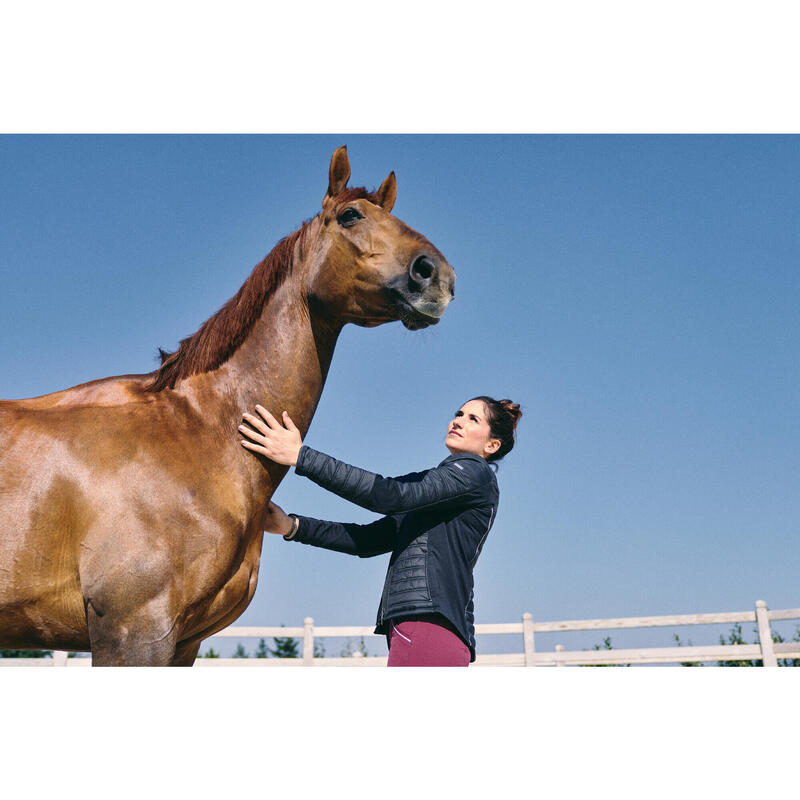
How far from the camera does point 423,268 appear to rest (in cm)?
296

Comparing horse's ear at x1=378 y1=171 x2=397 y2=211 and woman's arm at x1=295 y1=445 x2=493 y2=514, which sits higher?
horse's ear at x1=378 y1=171 x2=397 y2=211

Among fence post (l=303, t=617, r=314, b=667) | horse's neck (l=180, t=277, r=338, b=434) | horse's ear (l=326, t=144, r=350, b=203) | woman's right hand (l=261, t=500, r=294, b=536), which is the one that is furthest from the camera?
fence post (l=303, t=617, r=314, b=667)

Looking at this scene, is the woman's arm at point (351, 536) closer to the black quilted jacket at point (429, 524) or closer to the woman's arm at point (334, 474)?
the black quilted jacket at point (429, 524)

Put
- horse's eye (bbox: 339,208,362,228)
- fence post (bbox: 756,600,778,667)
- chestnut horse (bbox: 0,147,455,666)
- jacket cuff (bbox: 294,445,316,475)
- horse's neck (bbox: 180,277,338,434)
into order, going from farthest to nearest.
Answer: fence post (bbox: 756,600,778,667) → horse's eye (bbox: 339,208,362,228) → horse's neck (bbox: 180,277,338,434) → jacket cuff (bbox: 294,445,316,475) → chestnut horse (bbox: 0,147,455,666)

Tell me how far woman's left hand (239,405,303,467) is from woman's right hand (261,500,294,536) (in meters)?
0.54

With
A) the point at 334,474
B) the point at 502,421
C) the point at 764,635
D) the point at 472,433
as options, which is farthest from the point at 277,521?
the point at 764,635

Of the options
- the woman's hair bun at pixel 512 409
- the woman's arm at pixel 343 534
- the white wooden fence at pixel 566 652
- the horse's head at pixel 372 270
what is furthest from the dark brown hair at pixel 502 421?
the white wooden fence at pixel 566 652

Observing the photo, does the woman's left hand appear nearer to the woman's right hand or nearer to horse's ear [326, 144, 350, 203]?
the woman's right hand

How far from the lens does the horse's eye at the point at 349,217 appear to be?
3.07 meters

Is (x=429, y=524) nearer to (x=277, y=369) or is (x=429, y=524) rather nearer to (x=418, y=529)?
(x=418, y=529)

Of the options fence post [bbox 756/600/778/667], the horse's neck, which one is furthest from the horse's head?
fence post [bbox 756/600/778/667]

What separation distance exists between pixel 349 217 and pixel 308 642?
10.7 m

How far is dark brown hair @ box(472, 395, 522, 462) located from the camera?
3596 millimetres
